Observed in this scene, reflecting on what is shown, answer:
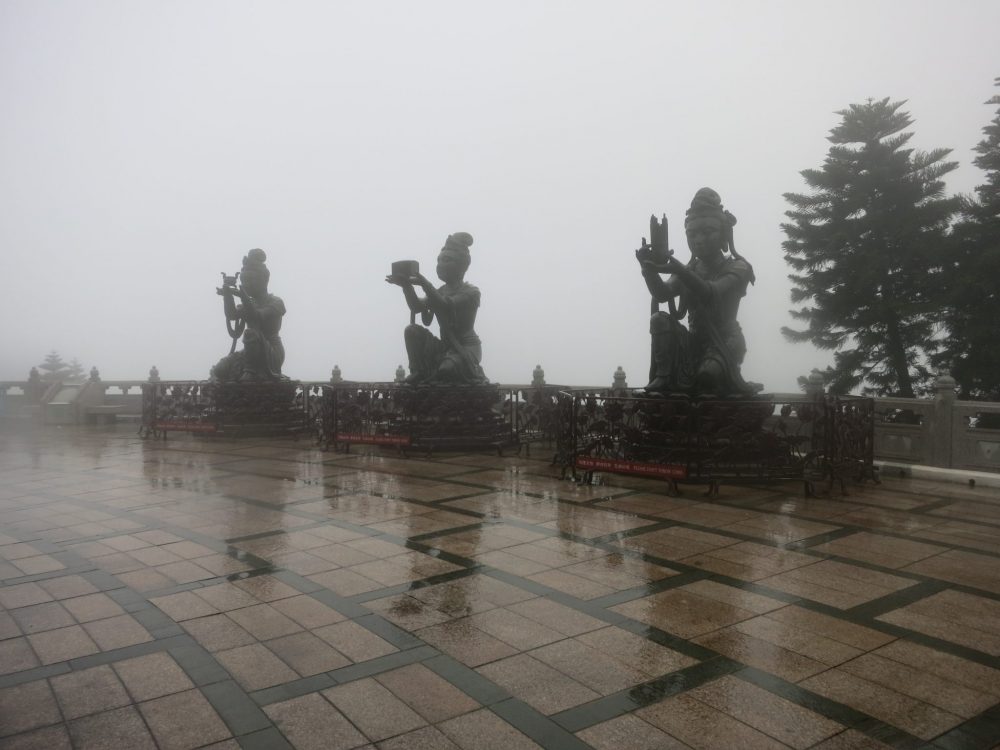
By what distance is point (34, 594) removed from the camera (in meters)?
4.14

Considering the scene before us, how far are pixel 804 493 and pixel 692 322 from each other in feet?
7.18

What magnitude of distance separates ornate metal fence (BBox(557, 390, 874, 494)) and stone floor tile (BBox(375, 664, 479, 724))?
4553 mm

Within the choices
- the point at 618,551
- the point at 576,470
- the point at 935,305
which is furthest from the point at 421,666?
the point at 935,305

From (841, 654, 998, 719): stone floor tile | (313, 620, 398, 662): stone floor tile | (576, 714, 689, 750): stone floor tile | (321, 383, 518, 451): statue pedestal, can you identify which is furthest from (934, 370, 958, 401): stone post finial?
(313, 620, 398, 662): stone floor tile

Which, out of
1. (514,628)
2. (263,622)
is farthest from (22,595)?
(514,628)

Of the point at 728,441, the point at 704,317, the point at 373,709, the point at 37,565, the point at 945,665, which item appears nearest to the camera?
the point at 373,709

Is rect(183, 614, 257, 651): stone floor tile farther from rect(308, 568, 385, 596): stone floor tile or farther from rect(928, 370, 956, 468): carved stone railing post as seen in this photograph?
rect(928, 370, 956, 468): carved stone railing post

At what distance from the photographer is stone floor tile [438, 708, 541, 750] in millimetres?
2488

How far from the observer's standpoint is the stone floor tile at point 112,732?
2.50 m

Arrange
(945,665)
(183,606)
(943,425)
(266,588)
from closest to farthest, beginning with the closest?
(945,665) < (183,606) < (266,588) < (943,425)

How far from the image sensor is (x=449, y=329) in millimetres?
11773

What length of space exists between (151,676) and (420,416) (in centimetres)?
768

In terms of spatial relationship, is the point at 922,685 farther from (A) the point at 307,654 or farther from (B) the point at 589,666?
(A) the point at 307,654

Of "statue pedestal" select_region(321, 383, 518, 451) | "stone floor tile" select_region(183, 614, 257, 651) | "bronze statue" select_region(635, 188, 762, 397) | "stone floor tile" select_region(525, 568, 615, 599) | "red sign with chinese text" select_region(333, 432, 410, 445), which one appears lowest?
"stone floor tile" select_region(183, 614, 257, 651)
